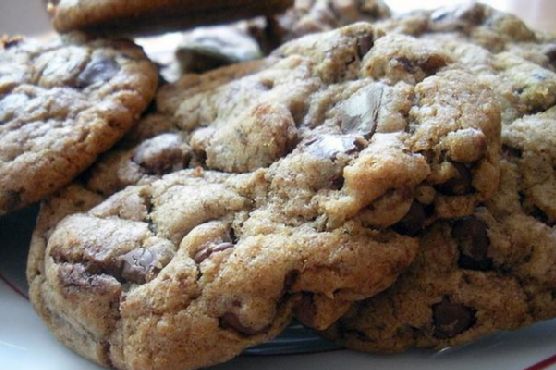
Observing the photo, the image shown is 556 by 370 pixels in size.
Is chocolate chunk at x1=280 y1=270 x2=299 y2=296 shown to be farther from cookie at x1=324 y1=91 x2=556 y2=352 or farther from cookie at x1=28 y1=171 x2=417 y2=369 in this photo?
cookie at x1=324 y1=91 x2=556 y2=352

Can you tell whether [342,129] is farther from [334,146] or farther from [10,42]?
[10,42]

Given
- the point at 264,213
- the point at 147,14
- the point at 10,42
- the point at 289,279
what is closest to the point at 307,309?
the point at 289,279

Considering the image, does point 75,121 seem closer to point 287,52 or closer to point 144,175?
point 144,175

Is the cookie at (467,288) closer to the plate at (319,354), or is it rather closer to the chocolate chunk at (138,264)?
the plate at (319,354)

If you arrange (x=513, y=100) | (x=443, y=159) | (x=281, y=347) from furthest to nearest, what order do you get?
(x=513, y=100), (x=281, y=347), (x=443, y=159)

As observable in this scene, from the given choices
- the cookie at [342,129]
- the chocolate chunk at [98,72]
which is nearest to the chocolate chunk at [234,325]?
the cookie at [342,129]

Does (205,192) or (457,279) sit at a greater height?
(205,192)

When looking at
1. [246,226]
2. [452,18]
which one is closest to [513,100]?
[452,18]
